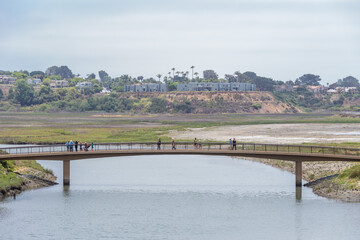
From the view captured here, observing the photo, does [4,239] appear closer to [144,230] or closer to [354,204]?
[144,230]

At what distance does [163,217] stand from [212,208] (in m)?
5.79

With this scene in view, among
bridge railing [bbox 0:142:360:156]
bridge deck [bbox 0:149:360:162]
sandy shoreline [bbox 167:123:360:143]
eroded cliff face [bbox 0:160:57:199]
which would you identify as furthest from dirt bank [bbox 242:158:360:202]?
eroded cliff face [bbox 0:160:57:199]

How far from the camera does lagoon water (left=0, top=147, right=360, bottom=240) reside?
50.3 metres

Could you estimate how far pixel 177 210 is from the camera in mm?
58000

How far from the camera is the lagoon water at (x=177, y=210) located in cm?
5028

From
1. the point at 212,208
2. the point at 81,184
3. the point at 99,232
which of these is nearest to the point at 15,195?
the point at 81,184

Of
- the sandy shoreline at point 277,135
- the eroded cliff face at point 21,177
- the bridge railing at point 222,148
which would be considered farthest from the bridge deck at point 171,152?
the sandy shoreline at point 277,135

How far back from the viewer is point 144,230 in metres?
50.9

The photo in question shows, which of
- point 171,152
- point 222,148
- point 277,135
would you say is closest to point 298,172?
point 171,152

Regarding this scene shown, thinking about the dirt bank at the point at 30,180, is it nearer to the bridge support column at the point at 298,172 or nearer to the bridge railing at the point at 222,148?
the bridge railing at the point at 222,148

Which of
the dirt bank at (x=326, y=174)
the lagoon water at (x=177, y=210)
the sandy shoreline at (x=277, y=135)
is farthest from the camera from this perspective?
the sandy shoreline at (x=277, y=135)

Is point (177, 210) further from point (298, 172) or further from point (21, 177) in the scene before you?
point (21, 177)

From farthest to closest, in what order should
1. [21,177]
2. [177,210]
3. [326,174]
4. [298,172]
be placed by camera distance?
[326,174]
[298,172]
[21,177]
[177,210]

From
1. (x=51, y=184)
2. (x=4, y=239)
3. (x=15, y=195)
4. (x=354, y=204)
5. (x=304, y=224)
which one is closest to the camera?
(x=4, y=239)
